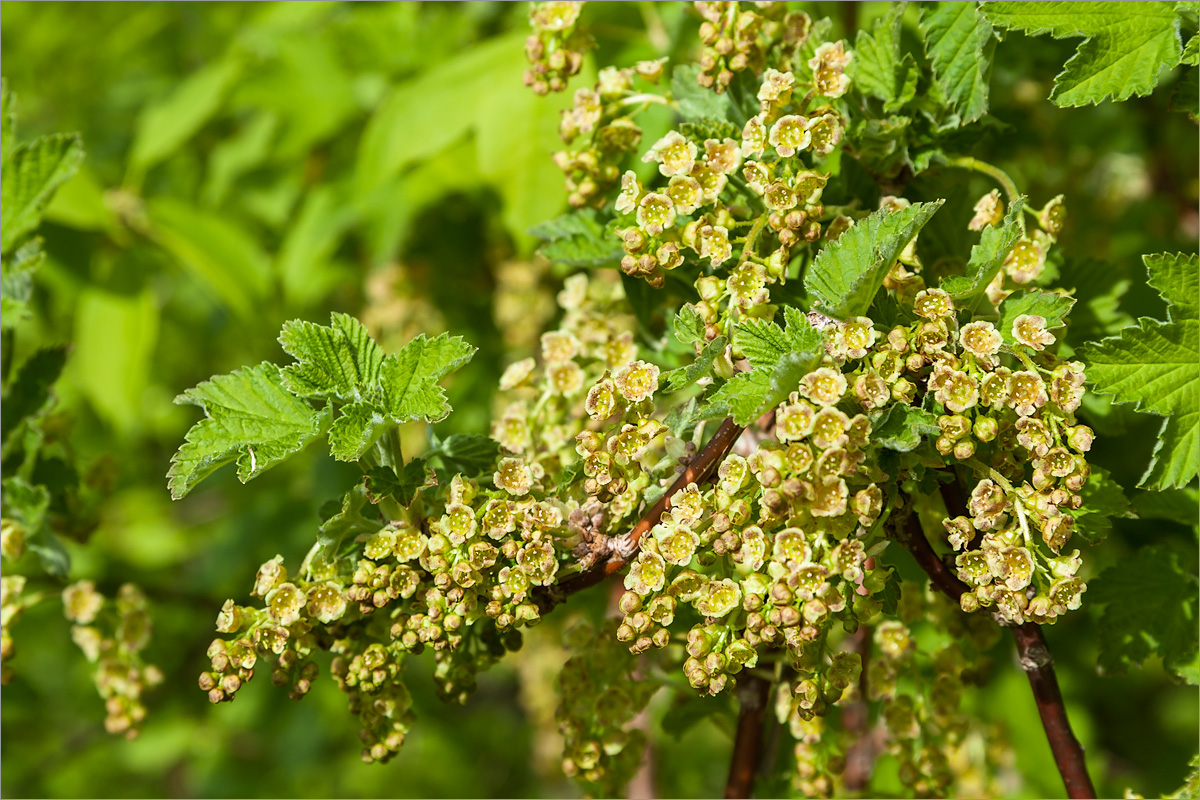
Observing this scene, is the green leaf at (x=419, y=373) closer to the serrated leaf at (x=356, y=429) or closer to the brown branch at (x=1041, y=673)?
the serrated leaf at (x=356, y=429)

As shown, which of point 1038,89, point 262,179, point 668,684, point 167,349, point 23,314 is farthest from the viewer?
point 167,349

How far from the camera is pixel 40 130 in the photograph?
4062mm

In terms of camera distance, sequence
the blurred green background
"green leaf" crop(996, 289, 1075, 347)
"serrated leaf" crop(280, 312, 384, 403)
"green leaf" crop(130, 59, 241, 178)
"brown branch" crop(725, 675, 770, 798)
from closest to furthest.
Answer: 1. "green leaf" crop(996, 289, 1075, 347)
2. "serrated leaf" crop(280, 312, 384, 403)
3. "brown branch" crop(725, 675, 770, 798)
4. the blurred green background
5. "green leaf" crop(130, 59, 241, 178)

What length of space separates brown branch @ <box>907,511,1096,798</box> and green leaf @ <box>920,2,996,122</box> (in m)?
0.60

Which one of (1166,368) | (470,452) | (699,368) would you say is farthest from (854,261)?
(470,452)

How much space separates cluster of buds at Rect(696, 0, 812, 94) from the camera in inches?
57.3

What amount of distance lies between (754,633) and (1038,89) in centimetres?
224

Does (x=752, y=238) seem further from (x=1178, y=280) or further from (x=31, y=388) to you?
(x=31, y=388)

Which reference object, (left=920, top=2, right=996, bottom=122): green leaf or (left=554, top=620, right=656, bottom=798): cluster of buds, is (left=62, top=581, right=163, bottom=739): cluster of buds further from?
(left=920, top=2, right=996, bottom=122): green leaf

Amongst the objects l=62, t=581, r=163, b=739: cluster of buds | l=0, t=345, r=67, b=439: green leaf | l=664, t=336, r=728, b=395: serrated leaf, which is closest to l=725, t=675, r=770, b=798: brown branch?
l=664, t=336, r=728, b=395: serrated leaf

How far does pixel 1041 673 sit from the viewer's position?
1429 mm

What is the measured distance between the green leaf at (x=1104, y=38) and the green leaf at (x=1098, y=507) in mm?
522

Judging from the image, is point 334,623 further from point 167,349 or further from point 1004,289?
point 167,349

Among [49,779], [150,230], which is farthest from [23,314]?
[49,779]
